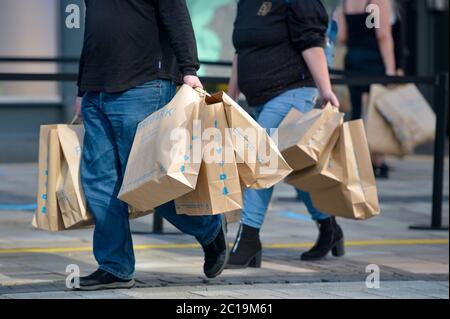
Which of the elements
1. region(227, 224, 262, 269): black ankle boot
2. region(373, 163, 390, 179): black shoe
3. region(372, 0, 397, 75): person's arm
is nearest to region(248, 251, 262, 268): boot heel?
→ region(227, 224, 262, 269): black ankle boot

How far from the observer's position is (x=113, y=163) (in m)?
6.28

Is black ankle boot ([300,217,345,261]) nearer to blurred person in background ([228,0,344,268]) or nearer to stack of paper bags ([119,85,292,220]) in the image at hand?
blurred person in background ([228,0,344,268])

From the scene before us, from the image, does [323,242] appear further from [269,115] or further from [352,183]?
[269,115]

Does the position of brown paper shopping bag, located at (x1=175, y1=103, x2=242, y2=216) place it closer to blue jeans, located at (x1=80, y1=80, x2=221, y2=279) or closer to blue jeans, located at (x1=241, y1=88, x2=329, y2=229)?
blue jeans, located at (x1=80, y1=80, x2=221, y2=279)

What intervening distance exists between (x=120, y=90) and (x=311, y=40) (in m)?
1.52

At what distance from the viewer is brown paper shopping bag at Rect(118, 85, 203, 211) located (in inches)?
219

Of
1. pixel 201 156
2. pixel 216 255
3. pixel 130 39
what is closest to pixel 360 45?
pixel 216 255

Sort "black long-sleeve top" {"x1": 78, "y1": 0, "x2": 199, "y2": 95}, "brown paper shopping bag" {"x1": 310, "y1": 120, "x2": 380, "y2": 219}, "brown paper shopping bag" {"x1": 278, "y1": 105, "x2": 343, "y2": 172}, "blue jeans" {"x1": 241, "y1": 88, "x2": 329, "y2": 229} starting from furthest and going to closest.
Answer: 1. "blue jeans" {"x1": 241, "y1": 88, "x2": 329, "y2": 229}
2. "brown paper shopping bag" {"x1": 310, "y1": 120, "x2": 380, "y2": 219}
3. "brown paper shopping bag" {"x1": 278, "y1": 105, "x2": 343, "y2": 172}
4. "black long-sleeve top" {"x1": 78, "y1": 0, "x2": 199, "y2": 95}

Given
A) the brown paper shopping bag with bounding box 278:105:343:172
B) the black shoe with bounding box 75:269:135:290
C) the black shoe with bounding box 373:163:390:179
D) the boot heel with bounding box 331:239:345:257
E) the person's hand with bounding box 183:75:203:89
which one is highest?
the person's hand with bounding box 183:75:203:89

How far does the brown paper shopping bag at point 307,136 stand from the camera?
6.95m

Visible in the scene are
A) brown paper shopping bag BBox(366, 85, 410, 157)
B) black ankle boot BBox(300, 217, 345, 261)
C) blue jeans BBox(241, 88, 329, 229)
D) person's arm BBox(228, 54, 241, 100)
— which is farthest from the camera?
brown paper shopping bag BBox(366, 85, 410, 157)

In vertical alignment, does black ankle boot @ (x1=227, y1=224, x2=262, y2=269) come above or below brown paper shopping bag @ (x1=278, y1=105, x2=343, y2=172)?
below

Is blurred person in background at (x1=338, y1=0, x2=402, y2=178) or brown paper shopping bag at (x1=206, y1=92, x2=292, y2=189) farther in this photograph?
blurred person in background at (x1=338, y1=0, x2=402, y2=178)
